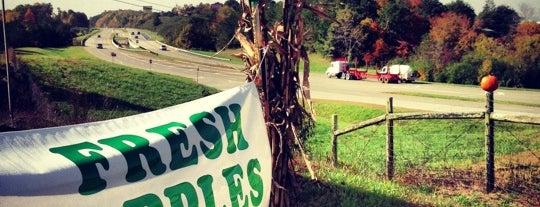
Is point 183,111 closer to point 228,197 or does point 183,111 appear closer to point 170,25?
point 228,197

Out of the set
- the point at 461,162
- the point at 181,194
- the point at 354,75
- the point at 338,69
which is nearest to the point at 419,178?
the point at 461,162

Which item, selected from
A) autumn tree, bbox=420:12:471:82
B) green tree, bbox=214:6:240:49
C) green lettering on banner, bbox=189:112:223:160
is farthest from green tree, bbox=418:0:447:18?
green lettering on banner, bbox=189:112:223:160

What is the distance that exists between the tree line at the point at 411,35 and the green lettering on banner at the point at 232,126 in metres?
31.5

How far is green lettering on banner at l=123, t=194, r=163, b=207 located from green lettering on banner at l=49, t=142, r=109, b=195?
6.4 inches

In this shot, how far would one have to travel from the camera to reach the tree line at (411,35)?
35.0m

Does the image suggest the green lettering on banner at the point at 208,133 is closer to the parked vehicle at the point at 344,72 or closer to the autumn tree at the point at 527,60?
the parked vehicle at the point at 344,72

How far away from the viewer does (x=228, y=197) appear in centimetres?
269

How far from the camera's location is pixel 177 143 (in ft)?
7.78

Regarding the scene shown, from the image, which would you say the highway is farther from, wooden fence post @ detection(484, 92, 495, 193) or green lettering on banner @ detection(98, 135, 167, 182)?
green lettering on banner @ detection(98, 135, 167, 182)

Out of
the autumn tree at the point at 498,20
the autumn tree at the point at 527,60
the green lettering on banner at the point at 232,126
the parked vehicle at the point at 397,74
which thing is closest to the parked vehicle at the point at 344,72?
the parked vehicle at the point at 397,74

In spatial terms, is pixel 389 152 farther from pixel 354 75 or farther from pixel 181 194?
pixel 354 75

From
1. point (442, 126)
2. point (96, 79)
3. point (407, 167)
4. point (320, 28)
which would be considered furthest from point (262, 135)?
point (320, 28)

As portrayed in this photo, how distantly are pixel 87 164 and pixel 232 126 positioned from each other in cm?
100

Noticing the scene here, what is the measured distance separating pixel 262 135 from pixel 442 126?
1306 cm
